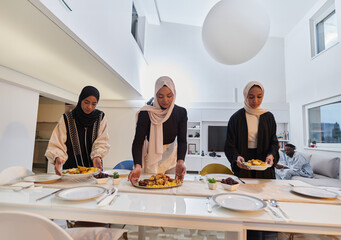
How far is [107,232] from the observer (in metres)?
1.05

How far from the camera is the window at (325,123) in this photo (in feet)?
11.3

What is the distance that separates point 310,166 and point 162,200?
12.0 ft

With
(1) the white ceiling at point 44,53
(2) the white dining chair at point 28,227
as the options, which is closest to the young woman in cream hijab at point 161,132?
(2) the white dining chair at point 28,227

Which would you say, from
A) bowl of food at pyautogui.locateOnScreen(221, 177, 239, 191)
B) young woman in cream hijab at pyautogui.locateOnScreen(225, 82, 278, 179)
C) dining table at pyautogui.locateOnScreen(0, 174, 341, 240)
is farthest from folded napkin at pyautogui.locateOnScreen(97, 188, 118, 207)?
young woman in cream hijab at pyautogui.locateOnScreen(225, 82, 278, 179)

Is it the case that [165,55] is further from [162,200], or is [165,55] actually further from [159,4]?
[162,200]

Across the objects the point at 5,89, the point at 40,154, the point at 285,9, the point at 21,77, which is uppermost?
the point at 285,9

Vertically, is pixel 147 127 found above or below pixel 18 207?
above

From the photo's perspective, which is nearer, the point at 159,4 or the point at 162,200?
the point at 162,200

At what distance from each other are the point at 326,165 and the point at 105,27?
4.15 meters

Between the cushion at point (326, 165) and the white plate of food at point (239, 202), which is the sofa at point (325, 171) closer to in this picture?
the cushion at point (326, 165)

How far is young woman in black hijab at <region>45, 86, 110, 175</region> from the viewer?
144cm

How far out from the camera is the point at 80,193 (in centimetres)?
90

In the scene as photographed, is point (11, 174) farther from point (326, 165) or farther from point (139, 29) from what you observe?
point (326, 165)

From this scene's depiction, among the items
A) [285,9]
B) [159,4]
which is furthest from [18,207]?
[285,9]
